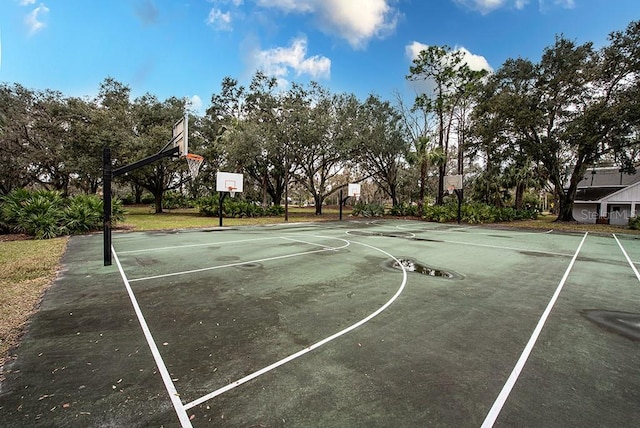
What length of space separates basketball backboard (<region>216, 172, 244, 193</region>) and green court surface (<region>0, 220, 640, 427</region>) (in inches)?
493

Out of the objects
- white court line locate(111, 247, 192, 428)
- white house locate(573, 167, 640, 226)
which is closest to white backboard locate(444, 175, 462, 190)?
white house locate(573, 167, 640, 226)

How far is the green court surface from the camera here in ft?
8.21

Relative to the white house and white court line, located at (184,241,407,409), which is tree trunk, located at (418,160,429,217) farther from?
white court line, located at (184,241,407,409)


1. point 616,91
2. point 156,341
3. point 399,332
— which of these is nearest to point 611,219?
point 616,91

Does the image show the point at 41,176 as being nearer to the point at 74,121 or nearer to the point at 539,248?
the point at 74,121

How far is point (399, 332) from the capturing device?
402 centimetres

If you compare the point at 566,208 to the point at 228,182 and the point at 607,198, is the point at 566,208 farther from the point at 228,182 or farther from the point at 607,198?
the point at 228,182

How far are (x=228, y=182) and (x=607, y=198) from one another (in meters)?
32.6

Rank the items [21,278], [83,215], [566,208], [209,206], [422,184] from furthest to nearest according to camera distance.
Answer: [209,206] < [422,184] < [566,208] < [83,215] < [21,278]

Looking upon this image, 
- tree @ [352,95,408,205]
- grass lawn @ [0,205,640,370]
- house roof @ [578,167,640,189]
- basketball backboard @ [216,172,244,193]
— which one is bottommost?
grass lawn @ [0,205,640,370]

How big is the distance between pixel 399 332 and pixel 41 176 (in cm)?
3693

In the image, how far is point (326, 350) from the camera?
11.5ft

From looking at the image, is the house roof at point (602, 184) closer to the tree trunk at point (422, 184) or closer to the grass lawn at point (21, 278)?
the tree trunk at point (422, 184)

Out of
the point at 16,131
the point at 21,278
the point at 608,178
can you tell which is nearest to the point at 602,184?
the point at 608,178
